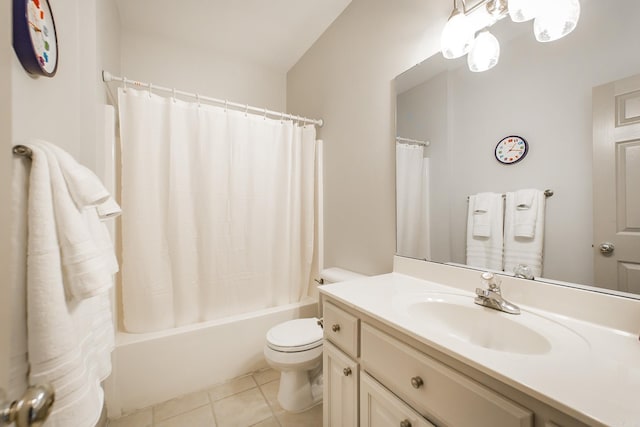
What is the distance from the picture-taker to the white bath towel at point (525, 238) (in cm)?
91

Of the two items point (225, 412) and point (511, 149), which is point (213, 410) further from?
point (511, 149)

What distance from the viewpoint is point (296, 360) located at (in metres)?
1.37

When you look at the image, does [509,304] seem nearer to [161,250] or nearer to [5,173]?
[5,173]

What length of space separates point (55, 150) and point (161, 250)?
1055 millimetres

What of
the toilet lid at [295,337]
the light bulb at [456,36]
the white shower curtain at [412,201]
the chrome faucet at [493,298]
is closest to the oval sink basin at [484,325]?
the chrome faucet at [493,298]

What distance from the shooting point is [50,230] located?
22.9 inches

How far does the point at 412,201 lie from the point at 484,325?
27.3 inches

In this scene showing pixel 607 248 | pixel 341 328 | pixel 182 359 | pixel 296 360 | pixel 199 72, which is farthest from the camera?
pixel 199 72

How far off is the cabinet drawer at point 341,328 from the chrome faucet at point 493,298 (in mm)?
451

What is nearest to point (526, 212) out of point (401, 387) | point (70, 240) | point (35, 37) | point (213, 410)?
point (401, 387)

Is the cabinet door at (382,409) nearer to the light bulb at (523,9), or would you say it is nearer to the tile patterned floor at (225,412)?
the tile patterned floor at (225,412)

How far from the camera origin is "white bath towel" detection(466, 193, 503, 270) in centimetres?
103

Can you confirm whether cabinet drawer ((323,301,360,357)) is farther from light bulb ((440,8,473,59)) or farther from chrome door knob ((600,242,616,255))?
light bulb ((440,8,473,59))

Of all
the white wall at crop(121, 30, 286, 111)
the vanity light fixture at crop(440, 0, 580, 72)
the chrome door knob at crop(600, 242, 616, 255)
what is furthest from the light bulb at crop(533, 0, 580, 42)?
the white wall at crop(121, 30, 286, 111)
